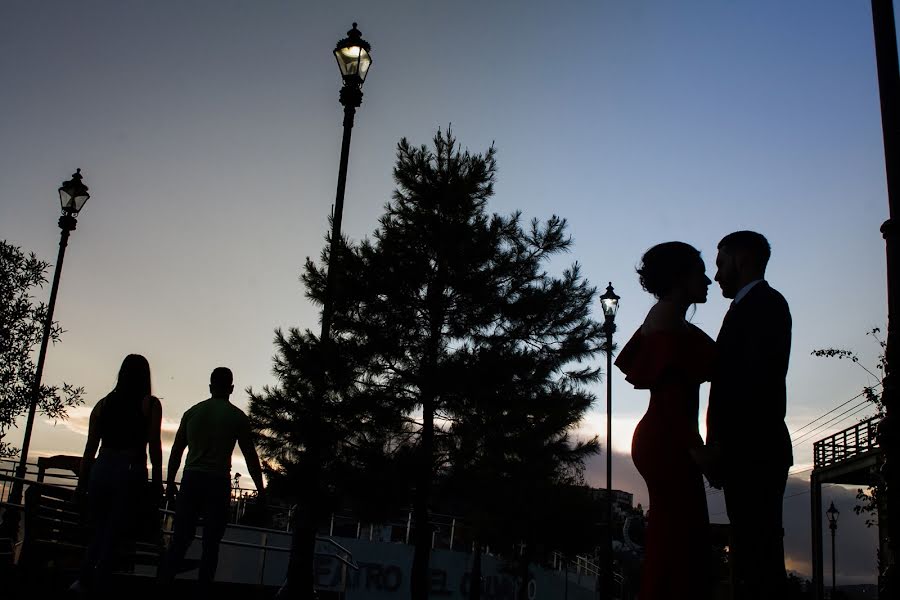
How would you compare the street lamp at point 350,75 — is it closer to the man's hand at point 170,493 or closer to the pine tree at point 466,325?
the man's hand at point 170,493

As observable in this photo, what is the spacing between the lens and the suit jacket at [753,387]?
318 centimetres

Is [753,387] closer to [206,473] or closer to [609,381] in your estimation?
[206,473]

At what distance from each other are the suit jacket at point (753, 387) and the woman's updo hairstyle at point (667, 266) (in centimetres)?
28

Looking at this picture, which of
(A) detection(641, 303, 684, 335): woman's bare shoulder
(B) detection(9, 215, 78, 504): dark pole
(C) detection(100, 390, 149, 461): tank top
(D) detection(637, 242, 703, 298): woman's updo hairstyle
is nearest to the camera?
(A) detection(641, 303, 684, 335): woman's bare shoulder

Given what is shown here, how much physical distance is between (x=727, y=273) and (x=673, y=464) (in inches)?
36.5

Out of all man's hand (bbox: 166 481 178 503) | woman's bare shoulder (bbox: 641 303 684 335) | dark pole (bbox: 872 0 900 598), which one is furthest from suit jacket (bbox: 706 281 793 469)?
man's hand (bbox: 166 481 178 503)

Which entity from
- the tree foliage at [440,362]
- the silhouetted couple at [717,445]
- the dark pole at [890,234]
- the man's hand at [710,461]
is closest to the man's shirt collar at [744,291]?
the silhouetted couple at [717,445]

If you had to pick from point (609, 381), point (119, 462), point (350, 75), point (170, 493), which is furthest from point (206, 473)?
point (609, 381)

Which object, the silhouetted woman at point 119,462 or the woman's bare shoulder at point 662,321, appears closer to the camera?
the woman's bare shoulder at point 662,321

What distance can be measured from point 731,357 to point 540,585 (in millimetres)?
33808

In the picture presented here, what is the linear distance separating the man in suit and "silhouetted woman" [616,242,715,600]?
10 centimetres

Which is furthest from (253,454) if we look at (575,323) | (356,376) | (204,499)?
(575,323)

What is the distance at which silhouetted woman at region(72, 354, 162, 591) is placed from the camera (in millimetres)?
5996

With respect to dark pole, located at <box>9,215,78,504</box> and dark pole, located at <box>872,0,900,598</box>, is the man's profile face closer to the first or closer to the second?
dark pole, located at <box>872,0,900,598</box>
